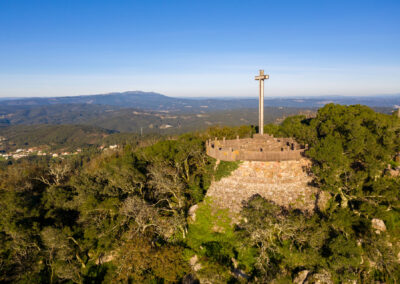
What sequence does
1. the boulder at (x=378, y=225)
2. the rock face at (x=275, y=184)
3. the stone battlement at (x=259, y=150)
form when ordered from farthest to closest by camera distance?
1. the stone battlement at (x=259, y=150)
2. the rock face at (x=275, y=184)
3. the boulder at (x=378, y=225)

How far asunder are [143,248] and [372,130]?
2758 centimetres

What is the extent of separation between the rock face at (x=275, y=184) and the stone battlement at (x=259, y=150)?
652 millimetres

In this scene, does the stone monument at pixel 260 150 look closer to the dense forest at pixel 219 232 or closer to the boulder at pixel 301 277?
the dense forest at pixel 219 232

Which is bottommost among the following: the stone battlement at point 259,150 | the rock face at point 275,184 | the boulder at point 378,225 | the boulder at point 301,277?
the boulder at point 301,277

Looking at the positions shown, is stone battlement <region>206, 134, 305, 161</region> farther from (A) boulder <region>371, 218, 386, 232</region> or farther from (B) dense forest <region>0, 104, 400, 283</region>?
(A) boulder <region>371, 218, 386, 232</region>

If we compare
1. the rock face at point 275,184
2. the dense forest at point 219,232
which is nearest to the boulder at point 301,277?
the dense forest at point 219,232

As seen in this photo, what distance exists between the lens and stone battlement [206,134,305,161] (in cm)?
2114

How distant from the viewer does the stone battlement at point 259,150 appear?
69.4ft

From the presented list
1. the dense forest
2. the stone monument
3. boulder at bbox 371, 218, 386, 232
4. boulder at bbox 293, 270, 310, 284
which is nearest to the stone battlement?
the stone monument

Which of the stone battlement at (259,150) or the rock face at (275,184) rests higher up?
the stone battlement at (259,150)

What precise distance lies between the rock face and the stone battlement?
0.65 m

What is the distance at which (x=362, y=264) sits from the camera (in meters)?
16.7

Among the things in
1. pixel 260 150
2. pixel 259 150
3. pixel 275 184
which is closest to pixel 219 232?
pixel 275 184

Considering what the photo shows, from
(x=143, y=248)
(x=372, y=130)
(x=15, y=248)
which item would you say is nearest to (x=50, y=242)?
(x=15, y=248)
